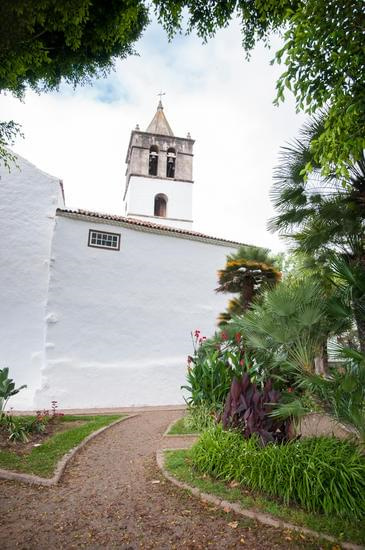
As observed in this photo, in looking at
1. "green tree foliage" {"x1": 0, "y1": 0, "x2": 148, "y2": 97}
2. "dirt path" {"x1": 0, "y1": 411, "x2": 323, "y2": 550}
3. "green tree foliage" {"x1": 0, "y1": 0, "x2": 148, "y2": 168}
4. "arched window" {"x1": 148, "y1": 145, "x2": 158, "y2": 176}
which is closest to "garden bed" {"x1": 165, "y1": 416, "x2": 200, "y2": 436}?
"dirt path" {"x1": 0, "y1": 411, "x2": 323, "y2": 550}

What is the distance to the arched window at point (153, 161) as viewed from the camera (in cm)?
2591

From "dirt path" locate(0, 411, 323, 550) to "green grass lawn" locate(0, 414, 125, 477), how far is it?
0.32 meters

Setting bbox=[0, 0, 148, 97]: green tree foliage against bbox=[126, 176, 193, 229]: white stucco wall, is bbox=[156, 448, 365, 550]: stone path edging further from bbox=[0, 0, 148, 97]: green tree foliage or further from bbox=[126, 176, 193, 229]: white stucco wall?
bbox=[126, 176, 193, 229]: white stucco wall

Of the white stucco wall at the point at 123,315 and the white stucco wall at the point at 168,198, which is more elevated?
the white stucco wall at the point at 168,198

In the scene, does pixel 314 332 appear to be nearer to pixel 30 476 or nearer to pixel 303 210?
pixel 303 210

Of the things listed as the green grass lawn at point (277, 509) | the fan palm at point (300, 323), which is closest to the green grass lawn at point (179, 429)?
the green grass lawn at point (277, 509)

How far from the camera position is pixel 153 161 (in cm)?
2619

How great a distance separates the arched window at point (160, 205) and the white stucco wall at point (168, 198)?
1.52 feet

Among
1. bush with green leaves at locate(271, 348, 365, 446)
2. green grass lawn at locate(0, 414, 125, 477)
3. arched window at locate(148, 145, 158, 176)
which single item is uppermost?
arched window at locate(148, 145, 158, 176)

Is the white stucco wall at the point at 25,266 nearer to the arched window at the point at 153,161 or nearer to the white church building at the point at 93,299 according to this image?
Answer: the white church building at the point at 93,299

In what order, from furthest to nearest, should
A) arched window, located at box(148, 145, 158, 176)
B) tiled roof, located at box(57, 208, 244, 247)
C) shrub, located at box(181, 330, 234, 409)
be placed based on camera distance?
1. arched window, located at box(148, 145, 158, 176)
2. tiled roof, located at box(57, 208, 244, 247)
3. shrub, located at box(181, 330, 234, 409)

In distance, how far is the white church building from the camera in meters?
10.7

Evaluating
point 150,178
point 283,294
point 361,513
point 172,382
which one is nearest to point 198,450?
point 361,513

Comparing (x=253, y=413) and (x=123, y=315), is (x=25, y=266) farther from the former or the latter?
(x=253, y=413)
